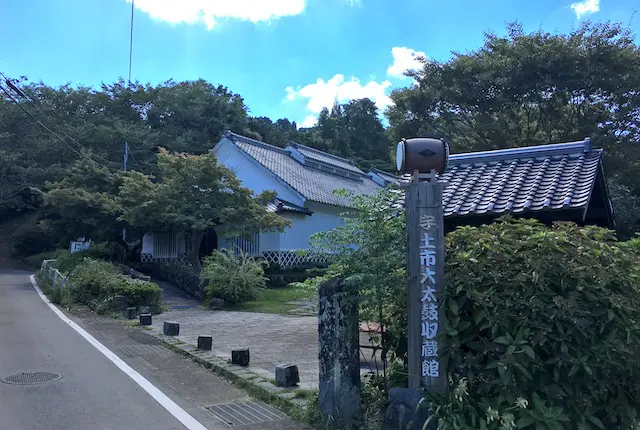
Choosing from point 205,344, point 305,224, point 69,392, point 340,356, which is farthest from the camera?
point 305,224

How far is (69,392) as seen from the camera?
645 centimetres

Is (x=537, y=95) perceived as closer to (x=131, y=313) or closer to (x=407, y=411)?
(x=131, y=313)

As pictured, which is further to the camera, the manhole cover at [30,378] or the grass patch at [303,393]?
the manhole cover at [30,378]

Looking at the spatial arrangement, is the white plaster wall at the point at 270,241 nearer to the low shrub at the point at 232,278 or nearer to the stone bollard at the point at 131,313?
the low shrub at the point at 232,278

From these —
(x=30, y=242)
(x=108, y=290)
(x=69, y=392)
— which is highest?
(x=30, y=242)

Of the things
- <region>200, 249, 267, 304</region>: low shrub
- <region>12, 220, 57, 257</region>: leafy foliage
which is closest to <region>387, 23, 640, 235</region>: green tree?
<region>200, 249, 267, 304</region>: low shrub

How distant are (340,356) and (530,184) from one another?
4516mm

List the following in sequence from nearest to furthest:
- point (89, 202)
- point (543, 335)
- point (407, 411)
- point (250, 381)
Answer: point (543, 335), point (407, 411), point (250, 381), point (89, 202)

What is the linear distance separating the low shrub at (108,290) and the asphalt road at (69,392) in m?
3.69

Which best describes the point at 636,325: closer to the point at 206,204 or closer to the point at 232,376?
the point at 232,376

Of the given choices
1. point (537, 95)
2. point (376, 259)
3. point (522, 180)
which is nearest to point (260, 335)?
point (522, 180)

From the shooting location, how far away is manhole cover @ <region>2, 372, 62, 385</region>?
687cm

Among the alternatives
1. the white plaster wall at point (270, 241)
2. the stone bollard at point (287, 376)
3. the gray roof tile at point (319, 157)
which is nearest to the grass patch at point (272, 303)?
the white plaster wall at point (270, 241)

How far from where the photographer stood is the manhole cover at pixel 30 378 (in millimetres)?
6867
